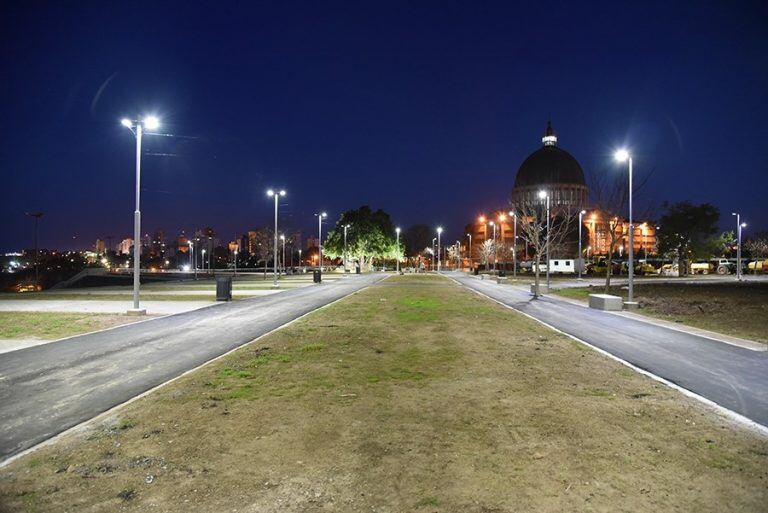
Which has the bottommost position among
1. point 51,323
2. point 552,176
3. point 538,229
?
point 51,323

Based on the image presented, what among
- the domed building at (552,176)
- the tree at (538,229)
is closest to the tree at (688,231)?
the tree at (538,229)

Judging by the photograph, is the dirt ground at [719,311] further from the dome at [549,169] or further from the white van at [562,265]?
the dome at [549,169]

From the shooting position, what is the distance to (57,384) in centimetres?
870

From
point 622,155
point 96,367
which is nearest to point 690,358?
point 96,367

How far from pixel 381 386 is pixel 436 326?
7829mm

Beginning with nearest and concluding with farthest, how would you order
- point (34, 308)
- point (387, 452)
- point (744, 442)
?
1. point (387, 452)
2. point (744, 442)
3. point (34, 308)

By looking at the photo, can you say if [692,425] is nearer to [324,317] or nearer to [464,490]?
[464,490]

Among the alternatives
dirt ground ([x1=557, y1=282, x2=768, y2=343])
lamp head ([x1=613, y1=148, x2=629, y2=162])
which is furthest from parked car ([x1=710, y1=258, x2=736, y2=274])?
lamp head ([x1=613, y1=148, x2=629, y2=162])

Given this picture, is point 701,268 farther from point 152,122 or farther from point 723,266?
point 152,122

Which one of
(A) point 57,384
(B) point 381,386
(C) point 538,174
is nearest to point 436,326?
(B) point 381,386

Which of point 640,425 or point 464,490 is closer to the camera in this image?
point 464,490

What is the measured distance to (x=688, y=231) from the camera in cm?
7538

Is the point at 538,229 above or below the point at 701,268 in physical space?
above

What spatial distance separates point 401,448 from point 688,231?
273ft
